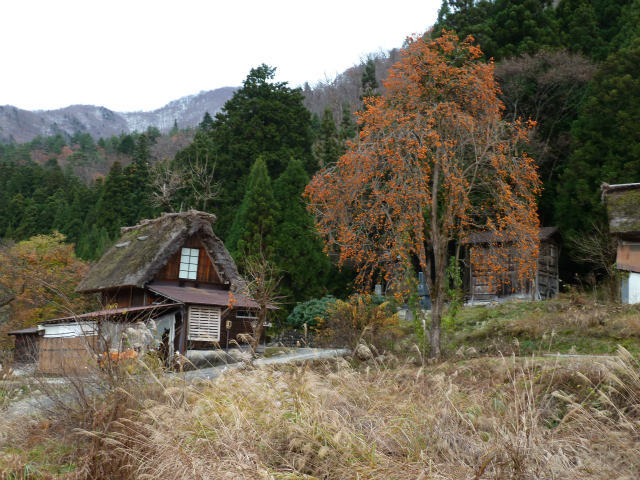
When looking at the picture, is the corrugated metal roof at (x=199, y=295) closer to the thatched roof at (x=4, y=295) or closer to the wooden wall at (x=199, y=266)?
the wooden wall at (x=199, y=266)

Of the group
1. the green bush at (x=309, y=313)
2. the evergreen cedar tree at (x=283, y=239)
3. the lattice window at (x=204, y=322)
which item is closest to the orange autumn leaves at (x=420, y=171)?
the lattice window at (x=204, y=322)

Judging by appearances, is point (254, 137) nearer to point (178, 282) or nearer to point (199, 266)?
point (199, 266)

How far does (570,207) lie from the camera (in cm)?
2392

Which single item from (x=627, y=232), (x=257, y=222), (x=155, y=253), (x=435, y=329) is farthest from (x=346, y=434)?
(x=257, y=222)

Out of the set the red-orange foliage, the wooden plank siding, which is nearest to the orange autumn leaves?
the wooden plank siding

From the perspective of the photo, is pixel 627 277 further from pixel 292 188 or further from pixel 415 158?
pixel 292 188

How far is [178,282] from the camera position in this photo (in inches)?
793


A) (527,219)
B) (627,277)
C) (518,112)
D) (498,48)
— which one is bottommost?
(627,277)

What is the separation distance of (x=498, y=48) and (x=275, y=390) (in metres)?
28.7

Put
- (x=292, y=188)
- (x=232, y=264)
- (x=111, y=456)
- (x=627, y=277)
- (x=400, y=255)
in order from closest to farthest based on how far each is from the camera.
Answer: (x=111, y=456) < (x=400, y=255) < (x=627, y=277) < (x=232, y=264) < (x=292, y=188)

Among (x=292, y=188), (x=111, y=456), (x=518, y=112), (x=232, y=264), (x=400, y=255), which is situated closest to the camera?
(x=111, y=456)

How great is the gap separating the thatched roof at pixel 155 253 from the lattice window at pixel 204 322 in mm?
1236

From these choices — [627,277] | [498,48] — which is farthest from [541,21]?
[627,277]

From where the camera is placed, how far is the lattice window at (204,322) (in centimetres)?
1839
